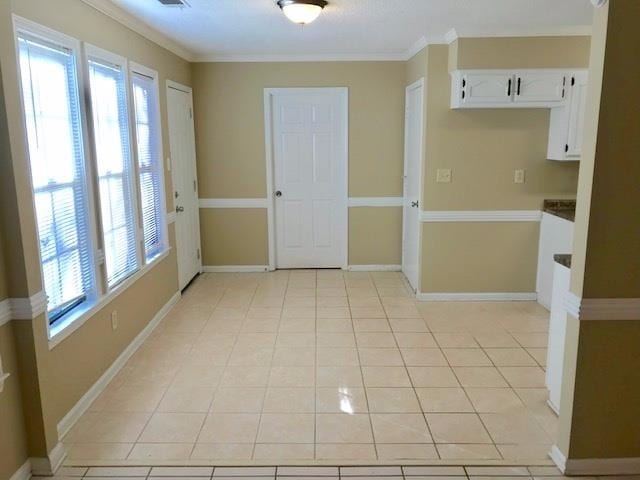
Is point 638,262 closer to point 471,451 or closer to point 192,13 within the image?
point 471,451

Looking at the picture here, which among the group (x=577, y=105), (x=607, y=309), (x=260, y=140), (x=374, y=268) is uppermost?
(x=577, y=105)

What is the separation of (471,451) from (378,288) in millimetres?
2784

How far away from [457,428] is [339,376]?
85 cm

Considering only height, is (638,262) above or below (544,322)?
above

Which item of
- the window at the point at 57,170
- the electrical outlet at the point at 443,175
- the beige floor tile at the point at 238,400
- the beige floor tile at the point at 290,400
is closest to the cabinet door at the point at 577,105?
the electrical outlet at the point at 443,175

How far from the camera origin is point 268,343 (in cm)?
381

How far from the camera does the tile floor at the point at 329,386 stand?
251cm

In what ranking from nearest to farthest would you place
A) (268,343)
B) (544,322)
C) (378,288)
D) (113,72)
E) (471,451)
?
(471,451)
(113,72)
(268,343)
(544,322)
(378,288)

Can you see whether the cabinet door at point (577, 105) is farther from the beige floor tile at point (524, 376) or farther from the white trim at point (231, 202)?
the white trim at point (231, 202)

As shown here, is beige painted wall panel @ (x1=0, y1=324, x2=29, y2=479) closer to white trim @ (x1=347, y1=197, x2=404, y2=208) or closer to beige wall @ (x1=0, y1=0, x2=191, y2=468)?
beige wall @ (x1=0, y1=0, x2=191, y2=468)

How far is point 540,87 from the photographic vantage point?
4.20 metres

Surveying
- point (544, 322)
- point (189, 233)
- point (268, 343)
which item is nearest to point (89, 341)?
point (268, 343)

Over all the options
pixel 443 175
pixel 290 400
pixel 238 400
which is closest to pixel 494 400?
pixel 290 400

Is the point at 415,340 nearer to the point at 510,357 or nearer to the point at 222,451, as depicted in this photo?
the point at 510,357
